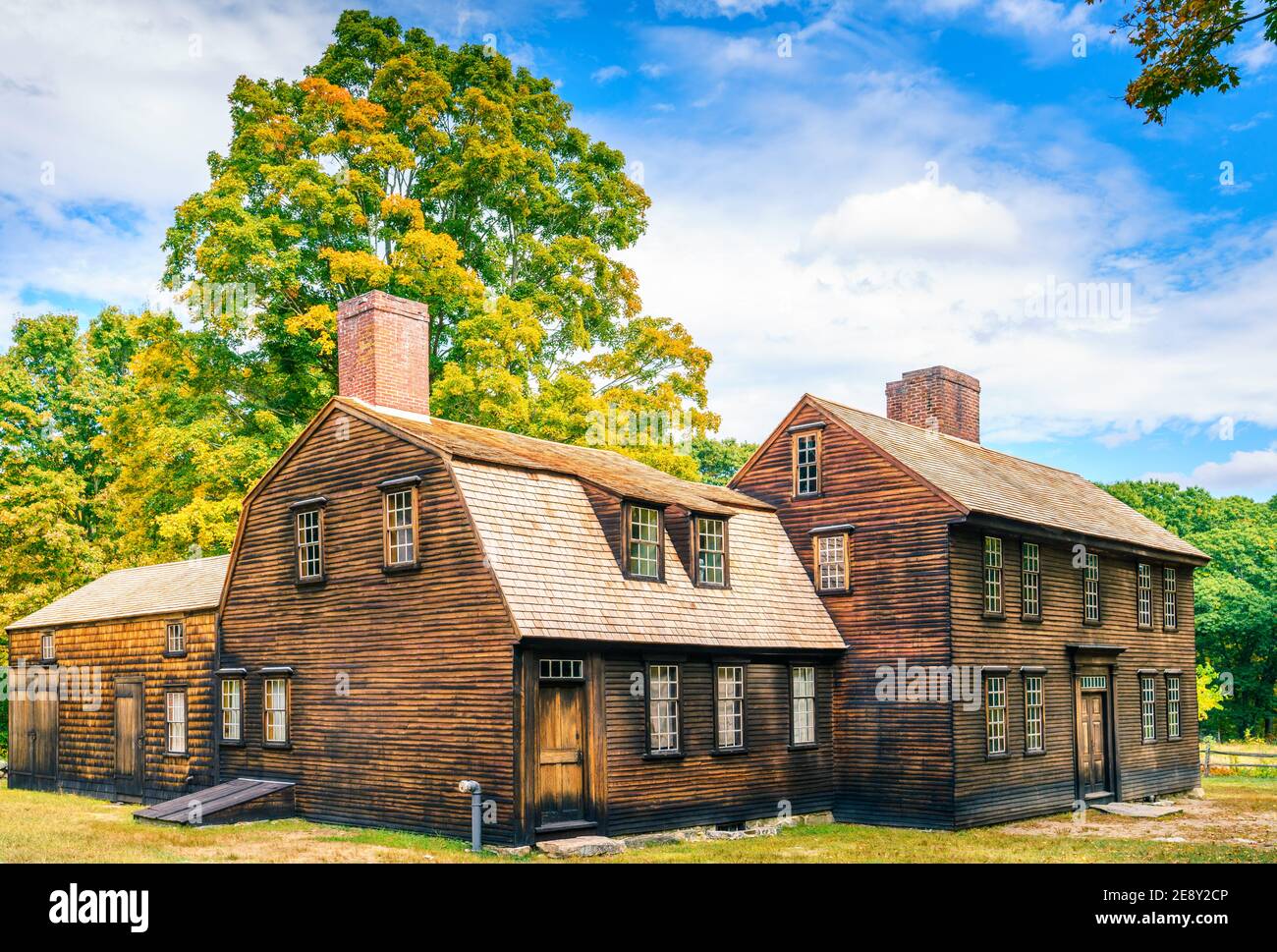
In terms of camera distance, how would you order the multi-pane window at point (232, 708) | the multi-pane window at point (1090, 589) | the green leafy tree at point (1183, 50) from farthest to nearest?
1. the multi-pane window at point (1090, 589)
2. the multi-pane window at point (232, 708)
3. the green leafy tree at point (1183, 50)

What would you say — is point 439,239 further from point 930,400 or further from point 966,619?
point 966,619

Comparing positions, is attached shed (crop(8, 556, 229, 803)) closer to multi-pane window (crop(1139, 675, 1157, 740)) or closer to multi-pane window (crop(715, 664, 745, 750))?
multi-pane window (crop(715, 664, 745, 750))

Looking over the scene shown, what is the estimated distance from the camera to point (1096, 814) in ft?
86.8

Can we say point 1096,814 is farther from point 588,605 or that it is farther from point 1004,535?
point 588,605

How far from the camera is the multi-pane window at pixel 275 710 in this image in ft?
78.0

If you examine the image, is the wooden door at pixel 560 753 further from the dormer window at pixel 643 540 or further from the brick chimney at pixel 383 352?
the brick chimney at pixel 383 352

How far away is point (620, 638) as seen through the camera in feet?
65.4

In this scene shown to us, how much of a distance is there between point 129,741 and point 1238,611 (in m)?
42.6

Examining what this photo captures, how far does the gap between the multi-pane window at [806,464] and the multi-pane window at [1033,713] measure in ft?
19.7

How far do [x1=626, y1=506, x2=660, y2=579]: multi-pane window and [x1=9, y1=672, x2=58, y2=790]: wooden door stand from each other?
17147mm

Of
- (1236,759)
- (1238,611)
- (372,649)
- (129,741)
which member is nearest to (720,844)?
(372,649)

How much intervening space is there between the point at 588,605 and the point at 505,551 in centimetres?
164

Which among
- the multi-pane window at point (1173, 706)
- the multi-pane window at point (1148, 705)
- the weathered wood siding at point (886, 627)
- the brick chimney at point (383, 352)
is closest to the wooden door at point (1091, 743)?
the multi-pane window at point (1148, 705)
